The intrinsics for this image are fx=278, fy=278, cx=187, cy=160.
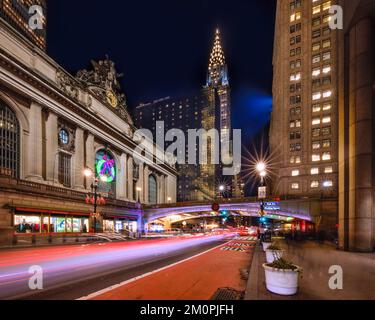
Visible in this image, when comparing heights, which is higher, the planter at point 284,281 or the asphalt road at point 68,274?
the planter at point 284,281

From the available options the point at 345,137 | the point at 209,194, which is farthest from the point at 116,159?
the point at 209,194

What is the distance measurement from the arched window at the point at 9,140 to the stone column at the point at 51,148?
165 inches

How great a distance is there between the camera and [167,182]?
319 feet

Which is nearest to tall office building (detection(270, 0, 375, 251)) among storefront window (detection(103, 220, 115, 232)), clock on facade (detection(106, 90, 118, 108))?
storefront window (detection(103, 220, 115, 232))

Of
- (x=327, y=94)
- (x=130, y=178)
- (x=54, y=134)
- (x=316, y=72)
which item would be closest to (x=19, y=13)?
A: (x=130, y=178)

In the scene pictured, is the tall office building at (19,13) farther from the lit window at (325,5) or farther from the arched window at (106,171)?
the lit window at (325,5)

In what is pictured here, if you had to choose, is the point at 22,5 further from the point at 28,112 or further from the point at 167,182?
the point at 28,112

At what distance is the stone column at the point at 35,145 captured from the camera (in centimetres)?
3800

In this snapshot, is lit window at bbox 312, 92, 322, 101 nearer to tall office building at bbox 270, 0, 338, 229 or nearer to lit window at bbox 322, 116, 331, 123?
tall office building at bbox 270, 0, 338, 229

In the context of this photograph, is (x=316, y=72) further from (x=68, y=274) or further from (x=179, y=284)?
(x=68, y=274)

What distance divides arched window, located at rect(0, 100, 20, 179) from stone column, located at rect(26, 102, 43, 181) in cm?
148

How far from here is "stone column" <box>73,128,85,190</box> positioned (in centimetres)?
4706

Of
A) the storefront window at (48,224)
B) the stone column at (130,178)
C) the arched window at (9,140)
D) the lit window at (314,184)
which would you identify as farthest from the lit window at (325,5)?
the storefront window at (48,224)
